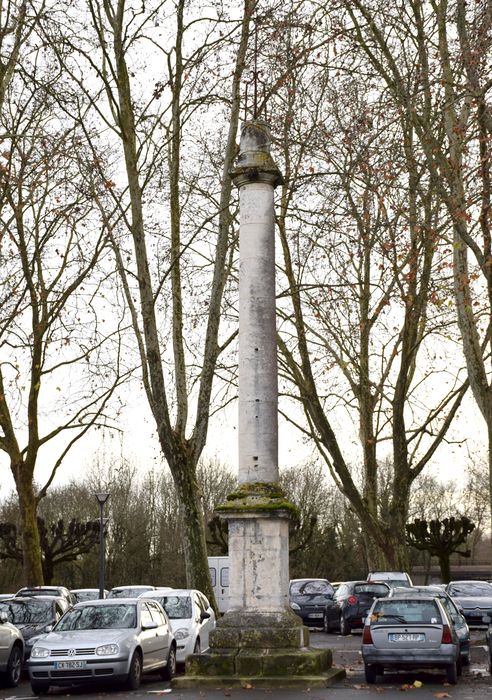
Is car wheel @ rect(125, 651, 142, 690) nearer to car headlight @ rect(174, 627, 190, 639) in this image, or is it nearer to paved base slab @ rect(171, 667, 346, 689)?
paved base slab @ rect(171, 667, 346, 689)

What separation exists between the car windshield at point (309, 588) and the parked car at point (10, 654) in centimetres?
2251

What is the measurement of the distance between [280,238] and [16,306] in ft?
31.9

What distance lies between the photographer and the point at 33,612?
76.7ft

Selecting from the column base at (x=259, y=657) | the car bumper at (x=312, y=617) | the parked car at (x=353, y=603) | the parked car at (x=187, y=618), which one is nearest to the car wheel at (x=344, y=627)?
the parked car at (x=353, y=603)

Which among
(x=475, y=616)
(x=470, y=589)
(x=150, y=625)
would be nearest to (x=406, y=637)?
(x=150, y=625)

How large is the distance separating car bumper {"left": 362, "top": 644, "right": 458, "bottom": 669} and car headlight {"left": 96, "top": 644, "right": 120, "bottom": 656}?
4088mm

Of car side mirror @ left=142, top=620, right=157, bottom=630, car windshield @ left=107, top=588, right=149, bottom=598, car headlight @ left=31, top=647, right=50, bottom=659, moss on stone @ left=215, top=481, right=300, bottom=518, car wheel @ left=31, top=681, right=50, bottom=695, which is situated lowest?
car wheel @ left=31, top=681, right=50, bottom=695

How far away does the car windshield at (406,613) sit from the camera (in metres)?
19.2

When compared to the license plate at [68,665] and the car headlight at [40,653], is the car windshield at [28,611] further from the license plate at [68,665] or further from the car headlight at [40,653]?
the license plate at [68,665]

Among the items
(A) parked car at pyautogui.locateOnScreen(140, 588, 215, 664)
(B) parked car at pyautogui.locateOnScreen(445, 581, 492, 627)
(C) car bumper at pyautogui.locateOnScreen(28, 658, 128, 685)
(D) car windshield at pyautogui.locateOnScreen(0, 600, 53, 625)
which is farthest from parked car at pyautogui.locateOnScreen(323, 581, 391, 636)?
(C) car bumper at pyautogui.locateOnScreen(28, 658, 128, 685)

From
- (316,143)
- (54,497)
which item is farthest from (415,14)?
(54,497)

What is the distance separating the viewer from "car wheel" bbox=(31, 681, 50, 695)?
1788cm

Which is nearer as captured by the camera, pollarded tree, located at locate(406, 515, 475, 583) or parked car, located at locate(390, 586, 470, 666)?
parked car, located at locate(390, 586, 470, 666)

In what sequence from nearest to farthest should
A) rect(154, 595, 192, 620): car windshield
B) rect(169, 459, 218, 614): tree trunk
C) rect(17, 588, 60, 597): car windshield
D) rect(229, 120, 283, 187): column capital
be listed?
rect(229, 120, 283, 187): column capital < rect(154, 595, 192, 620): car windshield < rect(169, 459, 218, 614): tree trunk < rect(17, 588, 60, 597): car windshield
